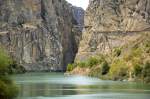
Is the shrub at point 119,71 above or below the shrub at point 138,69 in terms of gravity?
below

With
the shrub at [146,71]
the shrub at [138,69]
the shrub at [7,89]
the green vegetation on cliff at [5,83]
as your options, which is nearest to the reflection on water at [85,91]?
the shrub at [146,71]

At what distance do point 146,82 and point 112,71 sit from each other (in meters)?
31.3

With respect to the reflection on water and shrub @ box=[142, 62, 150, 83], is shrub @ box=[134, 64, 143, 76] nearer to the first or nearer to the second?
shrub @ box=[142, 62, 150, 83]

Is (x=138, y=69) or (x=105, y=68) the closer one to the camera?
(x=138, y=69)

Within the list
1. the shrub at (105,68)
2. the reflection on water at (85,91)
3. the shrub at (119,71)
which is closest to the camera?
the reflection on water at (85,91)

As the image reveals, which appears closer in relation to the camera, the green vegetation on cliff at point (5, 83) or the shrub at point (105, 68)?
the green vegetation on cliff at point (5, 83)

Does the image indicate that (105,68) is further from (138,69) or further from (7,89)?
(7,89)

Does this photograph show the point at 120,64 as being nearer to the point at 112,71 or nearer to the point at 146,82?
the point at 112,71

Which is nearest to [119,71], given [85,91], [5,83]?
[85,91]

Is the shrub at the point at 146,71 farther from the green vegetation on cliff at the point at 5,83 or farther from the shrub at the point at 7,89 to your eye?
the green vegetation on cliff at the point at 5,83

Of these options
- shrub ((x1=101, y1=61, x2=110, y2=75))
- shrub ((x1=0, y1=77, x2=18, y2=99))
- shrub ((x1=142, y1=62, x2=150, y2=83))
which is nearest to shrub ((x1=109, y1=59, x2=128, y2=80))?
shrub ((x1=101, y1=61, x2=110, y2=75))

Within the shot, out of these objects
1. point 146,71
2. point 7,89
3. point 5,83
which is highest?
point 5,83

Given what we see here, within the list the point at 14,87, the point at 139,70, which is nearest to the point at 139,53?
the point at 139,70

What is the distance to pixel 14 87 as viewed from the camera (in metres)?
68.1
